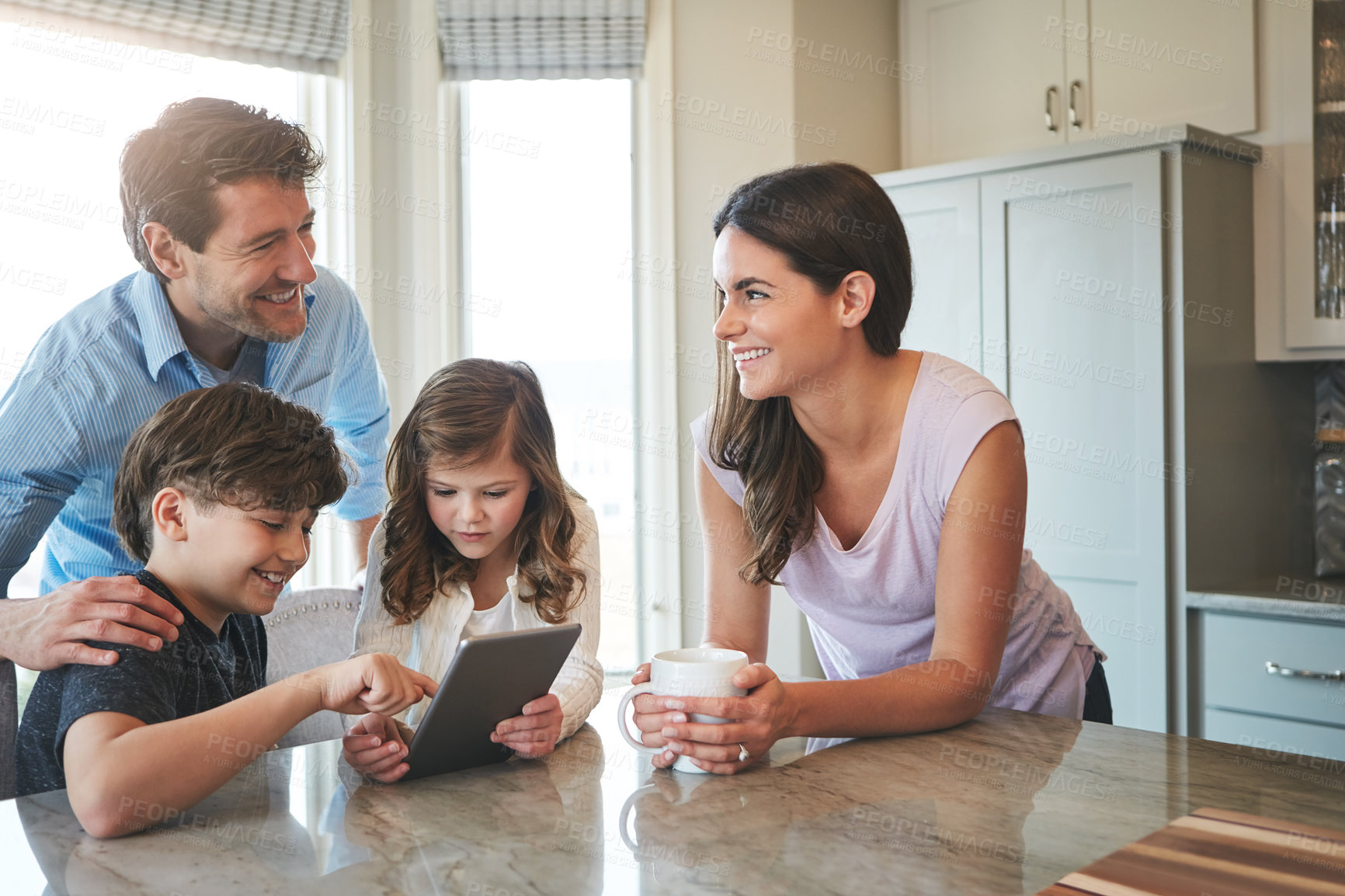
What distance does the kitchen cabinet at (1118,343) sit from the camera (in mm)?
2521

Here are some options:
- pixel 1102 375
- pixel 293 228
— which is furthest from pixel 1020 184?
pixel 293 228

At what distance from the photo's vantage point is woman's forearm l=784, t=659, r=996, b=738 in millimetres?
1094

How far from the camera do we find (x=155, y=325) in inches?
60.3

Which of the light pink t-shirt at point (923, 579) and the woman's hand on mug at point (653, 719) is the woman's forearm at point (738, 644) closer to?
the light pink t-shirt at point (923, 579)

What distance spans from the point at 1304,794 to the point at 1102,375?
6.04 feet

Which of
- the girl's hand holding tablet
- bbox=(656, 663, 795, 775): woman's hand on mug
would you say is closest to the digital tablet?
the girl's hand holding tablet

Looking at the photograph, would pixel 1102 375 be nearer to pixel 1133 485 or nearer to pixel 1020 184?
pixel 1133 485

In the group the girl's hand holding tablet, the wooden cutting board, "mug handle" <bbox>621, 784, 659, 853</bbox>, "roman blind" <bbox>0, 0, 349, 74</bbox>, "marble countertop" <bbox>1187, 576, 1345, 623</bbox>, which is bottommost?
"marble countertop" <bbox>1187, 576, 1345, 623</bbox>

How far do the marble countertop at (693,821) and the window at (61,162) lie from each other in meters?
1.96

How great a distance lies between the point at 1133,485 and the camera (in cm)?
258

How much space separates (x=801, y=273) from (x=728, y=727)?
0.59m

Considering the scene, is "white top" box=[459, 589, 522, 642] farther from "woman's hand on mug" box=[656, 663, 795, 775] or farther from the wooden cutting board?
the wooden cutting board

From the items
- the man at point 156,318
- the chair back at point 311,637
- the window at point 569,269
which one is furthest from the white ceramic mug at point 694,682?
the window at point 569,269

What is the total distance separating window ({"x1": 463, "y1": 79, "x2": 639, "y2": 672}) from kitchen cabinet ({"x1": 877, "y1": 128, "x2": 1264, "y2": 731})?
3.24 feet
